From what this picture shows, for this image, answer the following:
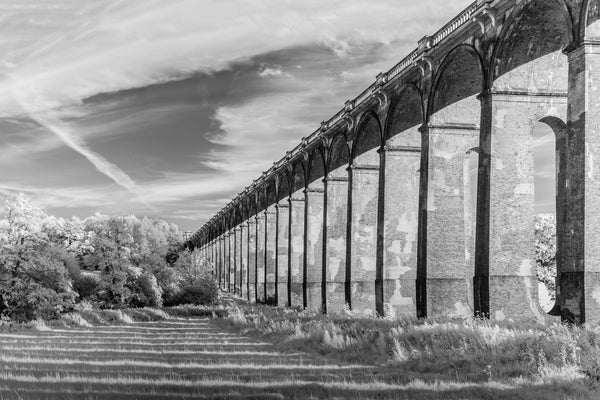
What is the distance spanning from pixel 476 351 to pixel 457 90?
13.0m

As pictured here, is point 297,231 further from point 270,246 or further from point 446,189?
point 446,189

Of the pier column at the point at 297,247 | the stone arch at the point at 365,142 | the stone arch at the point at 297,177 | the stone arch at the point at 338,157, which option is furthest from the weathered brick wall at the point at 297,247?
the stone arch at the point at 365,142

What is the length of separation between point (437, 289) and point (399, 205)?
5564 millimetres

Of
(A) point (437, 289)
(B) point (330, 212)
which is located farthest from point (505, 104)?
(B) point (330, 212)

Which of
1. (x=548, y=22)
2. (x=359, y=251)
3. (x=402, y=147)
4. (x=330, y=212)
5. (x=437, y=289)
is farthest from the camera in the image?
(x=330, y=212)

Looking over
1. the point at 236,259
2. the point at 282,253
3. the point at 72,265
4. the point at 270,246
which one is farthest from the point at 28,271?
the point at 236,259

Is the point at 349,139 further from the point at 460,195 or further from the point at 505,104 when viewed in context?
the point at 505,104

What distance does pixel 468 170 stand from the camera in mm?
30406

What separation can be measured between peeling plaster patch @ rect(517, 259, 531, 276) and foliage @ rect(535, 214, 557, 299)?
31378mm

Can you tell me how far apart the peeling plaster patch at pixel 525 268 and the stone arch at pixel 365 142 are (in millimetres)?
12228

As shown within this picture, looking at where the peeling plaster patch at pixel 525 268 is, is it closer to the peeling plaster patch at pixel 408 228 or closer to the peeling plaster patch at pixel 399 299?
the peeling plaster patch at pixel 399 299

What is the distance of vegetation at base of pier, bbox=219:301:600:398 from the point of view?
33.9ft

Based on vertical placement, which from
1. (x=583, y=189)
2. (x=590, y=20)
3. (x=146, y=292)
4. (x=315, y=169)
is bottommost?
(x=146, y=292)

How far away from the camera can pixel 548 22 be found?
18.6 meters
